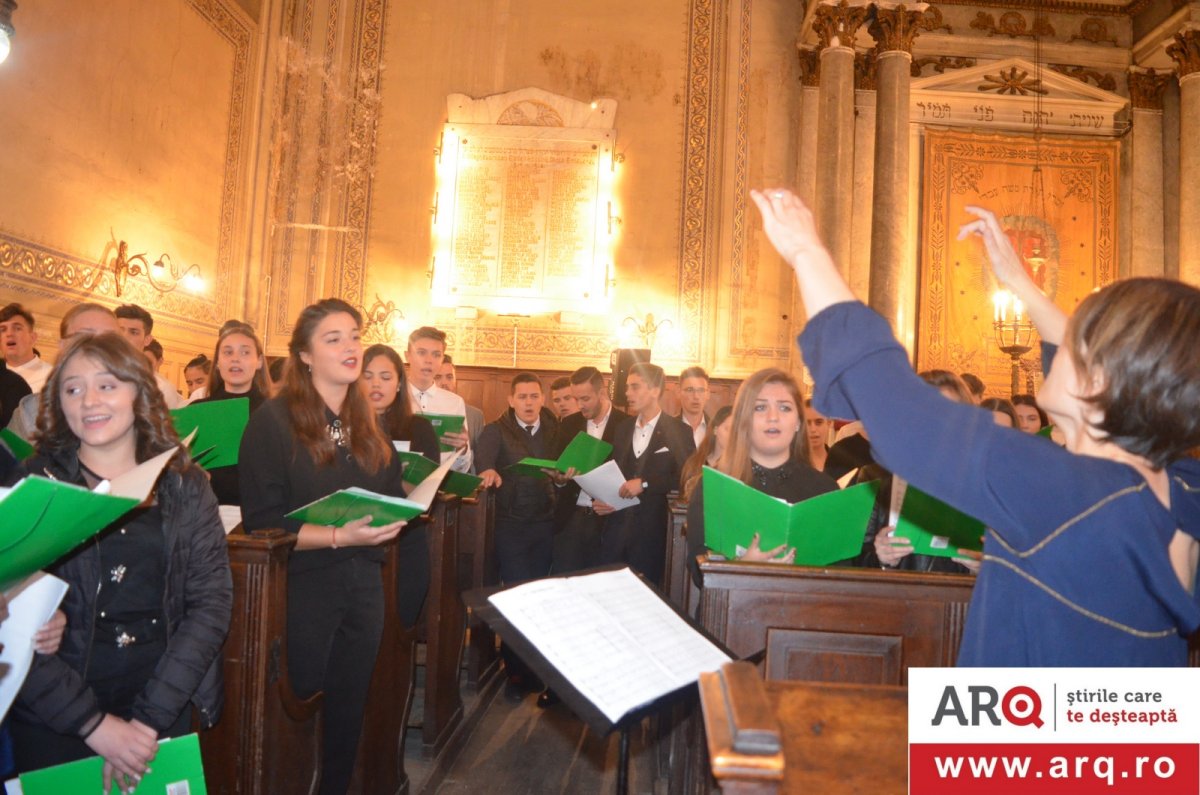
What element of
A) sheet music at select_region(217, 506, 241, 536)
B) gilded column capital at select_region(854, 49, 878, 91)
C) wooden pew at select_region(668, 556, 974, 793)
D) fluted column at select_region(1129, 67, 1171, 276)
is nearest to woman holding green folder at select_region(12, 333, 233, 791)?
sheet music at select_region(217, 506, 241, 536)

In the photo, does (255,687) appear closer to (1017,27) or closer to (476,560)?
(476,560)

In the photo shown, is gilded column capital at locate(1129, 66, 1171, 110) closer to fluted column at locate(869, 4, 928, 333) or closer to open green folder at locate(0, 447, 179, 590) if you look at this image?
fluted column at locate(869, 4, 928, 333)

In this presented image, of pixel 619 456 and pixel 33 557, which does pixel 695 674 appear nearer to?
pixel 33 557

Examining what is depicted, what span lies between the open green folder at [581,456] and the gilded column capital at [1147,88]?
804cm

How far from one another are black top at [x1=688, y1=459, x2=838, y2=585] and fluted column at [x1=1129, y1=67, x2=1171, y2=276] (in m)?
7.87

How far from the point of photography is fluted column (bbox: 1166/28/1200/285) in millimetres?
8312

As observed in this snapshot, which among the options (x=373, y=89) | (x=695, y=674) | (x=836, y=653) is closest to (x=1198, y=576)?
(x=695, y=674)

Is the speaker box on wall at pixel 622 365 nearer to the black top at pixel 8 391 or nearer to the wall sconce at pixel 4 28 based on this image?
the black top at pixel 8 391

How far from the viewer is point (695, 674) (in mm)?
1499

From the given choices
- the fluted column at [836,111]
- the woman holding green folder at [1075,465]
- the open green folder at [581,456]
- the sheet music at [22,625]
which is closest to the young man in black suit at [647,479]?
the open green folder at [581,456]

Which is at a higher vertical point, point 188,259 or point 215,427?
point 188,259

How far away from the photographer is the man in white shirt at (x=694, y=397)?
5.81 metres

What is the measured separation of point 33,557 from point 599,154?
8616 mm

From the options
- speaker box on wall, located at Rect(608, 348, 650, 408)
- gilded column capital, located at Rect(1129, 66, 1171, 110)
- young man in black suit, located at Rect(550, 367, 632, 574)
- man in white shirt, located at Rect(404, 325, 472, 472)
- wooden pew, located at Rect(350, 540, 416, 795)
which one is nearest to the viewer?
wooden pew, located at Rect(350, 540, 416, 795)
